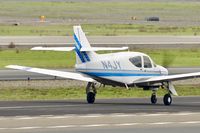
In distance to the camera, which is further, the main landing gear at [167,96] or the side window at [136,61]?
the side window at [136,61]

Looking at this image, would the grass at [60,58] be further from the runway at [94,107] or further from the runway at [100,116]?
the runway at [100,116]

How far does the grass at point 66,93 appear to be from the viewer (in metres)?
43.0

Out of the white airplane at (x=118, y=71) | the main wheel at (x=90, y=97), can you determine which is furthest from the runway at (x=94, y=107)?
the white airplane at (x=118, y=71)

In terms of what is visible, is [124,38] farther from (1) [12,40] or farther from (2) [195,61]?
(2) [195,61]

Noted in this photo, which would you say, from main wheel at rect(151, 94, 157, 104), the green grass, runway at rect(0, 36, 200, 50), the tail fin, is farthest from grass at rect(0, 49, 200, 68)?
the tail fin

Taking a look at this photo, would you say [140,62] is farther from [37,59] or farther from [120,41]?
[120,41]

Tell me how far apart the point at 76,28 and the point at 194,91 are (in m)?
9.89

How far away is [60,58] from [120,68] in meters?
33.1

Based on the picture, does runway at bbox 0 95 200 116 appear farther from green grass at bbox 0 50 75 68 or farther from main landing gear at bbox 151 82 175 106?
green grass at bbox 0 50 75 68

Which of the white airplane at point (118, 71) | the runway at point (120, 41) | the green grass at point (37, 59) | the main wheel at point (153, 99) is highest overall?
the runway at point (120, 41)

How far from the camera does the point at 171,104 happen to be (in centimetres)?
3866

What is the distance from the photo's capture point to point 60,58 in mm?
71250

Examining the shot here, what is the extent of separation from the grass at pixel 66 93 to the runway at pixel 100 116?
291 cm

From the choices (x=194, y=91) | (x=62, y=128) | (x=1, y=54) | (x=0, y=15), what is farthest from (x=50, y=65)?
(x=0, y=15)
